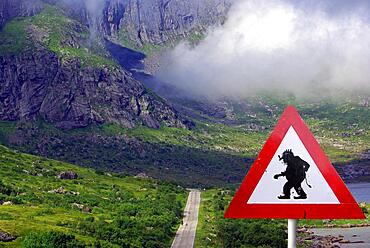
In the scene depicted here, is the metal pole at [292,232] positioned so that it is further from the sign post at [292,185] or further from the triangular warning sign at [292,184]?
the triangular warning sign at [292,184]

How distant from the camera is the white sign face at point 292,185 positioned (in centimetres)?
1266

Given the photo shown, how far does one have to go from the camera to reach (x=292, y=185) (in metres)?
12.8

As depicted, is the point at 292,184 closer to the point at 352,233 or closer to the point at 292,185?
the point at 292,185

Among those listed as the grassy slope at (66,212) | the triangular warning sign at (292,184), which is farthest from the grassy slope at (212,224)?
the triangular warning sign at (292,184)

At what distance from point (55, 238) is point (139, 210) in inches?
3217

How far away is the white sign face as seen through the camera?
1266cm

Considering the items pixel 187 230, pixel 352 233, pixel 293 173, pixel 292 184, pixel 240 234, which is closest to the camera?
pixel 292 184

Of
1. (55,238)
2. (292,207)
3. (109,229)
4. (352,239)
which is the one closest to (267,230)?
(352,239)

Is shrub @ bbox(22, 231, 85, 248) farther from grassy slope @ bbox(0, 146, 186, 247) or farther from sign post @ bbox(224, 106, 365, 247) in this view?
sign post @ bbox(224, 106, 365, 247)

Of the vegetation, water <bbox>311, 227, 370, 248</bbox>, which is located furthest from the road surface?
water <bbox>311, 227, 370, 248</bbox>

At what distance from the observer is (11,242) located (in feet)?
335

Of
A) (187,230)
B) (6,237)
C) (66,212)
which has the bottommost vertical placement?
(6,237)

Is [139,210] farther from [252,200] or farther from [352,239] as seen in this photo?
[252,200]

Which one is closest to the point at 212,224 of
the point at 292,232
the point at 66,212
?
the point at 66,212
